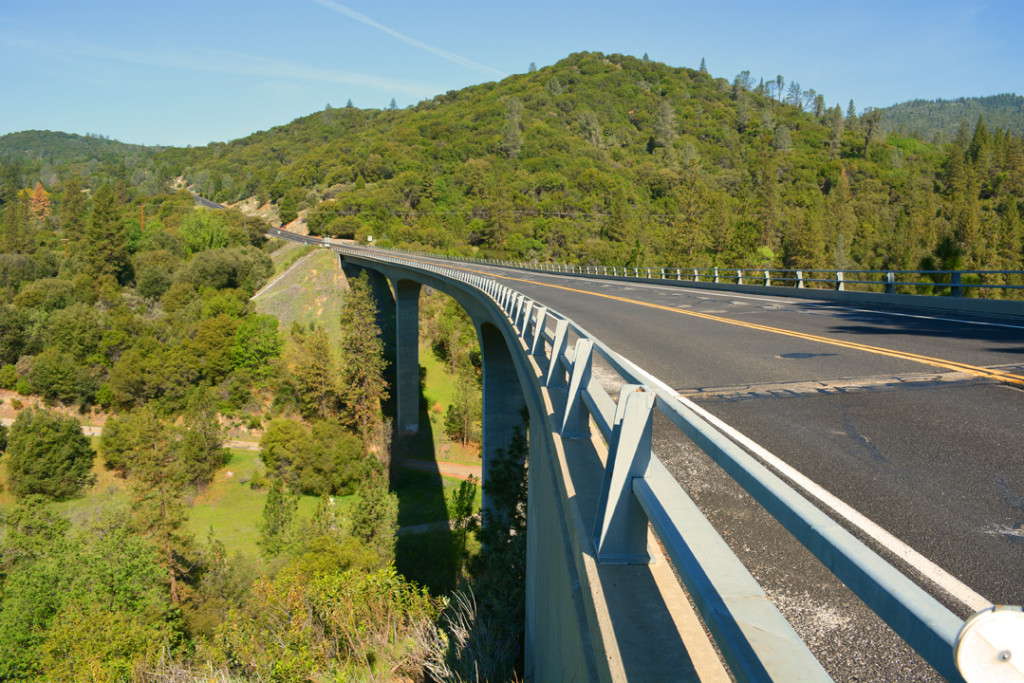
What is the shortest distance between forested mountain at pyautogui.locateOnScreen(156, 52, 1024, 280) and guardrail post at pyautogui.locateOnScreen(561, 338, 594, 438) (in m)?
40.3

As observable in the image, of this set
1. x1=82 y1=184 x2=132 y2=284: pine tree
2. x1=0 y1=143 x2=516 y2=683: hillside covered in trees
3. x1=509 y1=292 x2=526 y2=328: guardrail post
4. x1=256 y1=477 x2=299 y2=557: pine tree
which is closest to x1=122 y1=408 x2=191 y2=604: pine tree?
x1=0 y1=143 x2=516 y2=683: hillside covered in trees

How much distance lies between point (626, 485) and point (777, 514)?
131cm

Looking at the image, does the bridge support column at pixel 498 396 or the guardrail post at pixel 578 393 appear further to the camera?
the bridge support column at pixel 498 396

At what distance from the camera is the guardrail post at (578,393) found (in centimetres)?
507

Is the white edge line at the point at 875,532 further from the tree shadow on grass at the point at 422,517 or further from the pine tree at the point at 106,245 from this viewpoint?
the pine tree at the point at 106,245

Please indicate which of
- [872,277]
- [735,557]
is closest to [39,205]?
[872,277]

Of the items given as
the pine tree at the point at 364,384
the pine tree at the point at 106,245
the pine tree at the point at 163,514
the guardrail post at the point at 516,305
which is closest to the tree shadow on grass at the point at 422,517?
Result: the pine tree at the point at 364,384

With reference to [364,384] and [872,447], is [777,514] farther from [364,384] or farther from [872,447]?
[364,384]

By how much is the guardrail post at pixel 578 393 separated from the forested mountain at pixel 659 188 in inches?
1589

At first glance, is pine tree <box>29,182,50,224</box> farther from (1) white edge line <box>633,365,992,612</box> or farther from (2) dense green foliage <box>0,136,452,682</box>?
(1) white edge line <box>633,365,992,612</box>

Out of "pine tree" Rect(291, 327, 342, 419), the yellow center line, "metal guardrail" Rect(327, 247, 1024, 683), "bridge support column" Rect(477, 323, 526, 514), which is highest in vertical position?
"metal guardrail" Rect(327, 247, 1024, 683)

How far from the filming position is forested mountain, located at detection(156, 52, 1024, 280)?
288 ft

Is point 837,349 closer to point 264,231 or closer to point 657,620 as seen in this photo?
point 657,620

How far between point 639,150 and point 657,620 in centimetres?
18084
